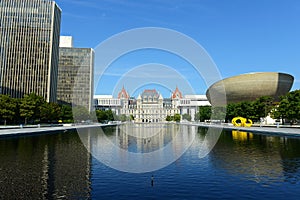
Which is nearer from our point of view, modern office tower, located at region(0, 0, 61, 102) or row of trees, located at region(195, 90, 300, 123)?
row of trees, located at region(195, 90, 300, 123)

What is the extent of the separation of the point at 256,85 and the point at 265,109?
→ 36.2 m

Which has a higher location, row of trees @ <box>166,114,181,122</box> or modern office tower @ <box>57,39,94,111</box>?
modern office tower @ <box>57,39,94,111</box>

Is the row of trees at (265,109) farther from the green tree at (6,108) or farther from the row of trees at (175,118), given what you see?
the green tree at (6,108)

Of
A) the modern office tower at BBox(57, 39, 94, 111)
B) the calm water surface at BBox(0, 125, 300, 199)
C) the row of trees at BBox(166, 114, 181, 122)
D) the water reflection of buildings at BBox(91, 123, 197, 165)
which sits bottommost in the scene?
the calm water surface at BBox(0, 125, 300, 199)

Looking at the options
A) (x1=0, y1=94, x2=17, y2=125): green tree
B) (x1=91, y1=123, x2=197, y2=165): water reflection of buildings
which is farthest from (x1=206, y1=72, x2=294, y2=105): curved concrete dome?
(x1=0, y1=94, x2=17, y2=125): green tree

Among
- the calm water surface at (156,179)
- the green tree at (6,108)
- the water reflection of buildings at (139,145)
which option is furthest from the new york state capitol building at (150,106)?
the calm water surface at (156,179)

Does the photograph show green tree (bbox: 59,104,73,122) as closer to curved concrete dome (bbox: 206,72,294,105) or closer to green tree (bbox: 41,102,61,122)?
green tree (bbox: 41,102,61,122)

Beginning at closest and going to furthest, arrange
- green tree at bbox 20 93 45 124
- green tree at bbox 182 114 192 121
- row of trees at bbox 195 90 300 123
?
row of trees at bbox 195 90 300 123 → green tree at bbox 20 93 45 124 → green tree at bbox 182 114 192 121

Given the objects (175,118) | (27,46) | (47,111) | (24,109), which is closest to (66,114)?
(47,111)

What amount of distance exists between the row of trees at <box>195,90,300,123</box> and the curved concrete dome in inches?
486

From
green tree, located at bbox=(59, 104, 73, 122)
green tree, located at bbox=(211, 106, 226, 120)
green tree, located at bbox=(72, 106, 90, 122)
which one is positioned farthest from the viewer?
green tree, located at bbox=(211, 106, 226, 120)

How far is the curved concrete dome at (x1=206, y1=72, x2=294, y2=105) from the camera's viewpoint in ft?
325

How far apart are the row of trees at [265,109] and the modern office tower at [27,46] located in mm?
69540

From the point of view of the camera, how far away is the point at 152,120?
17400 cm
